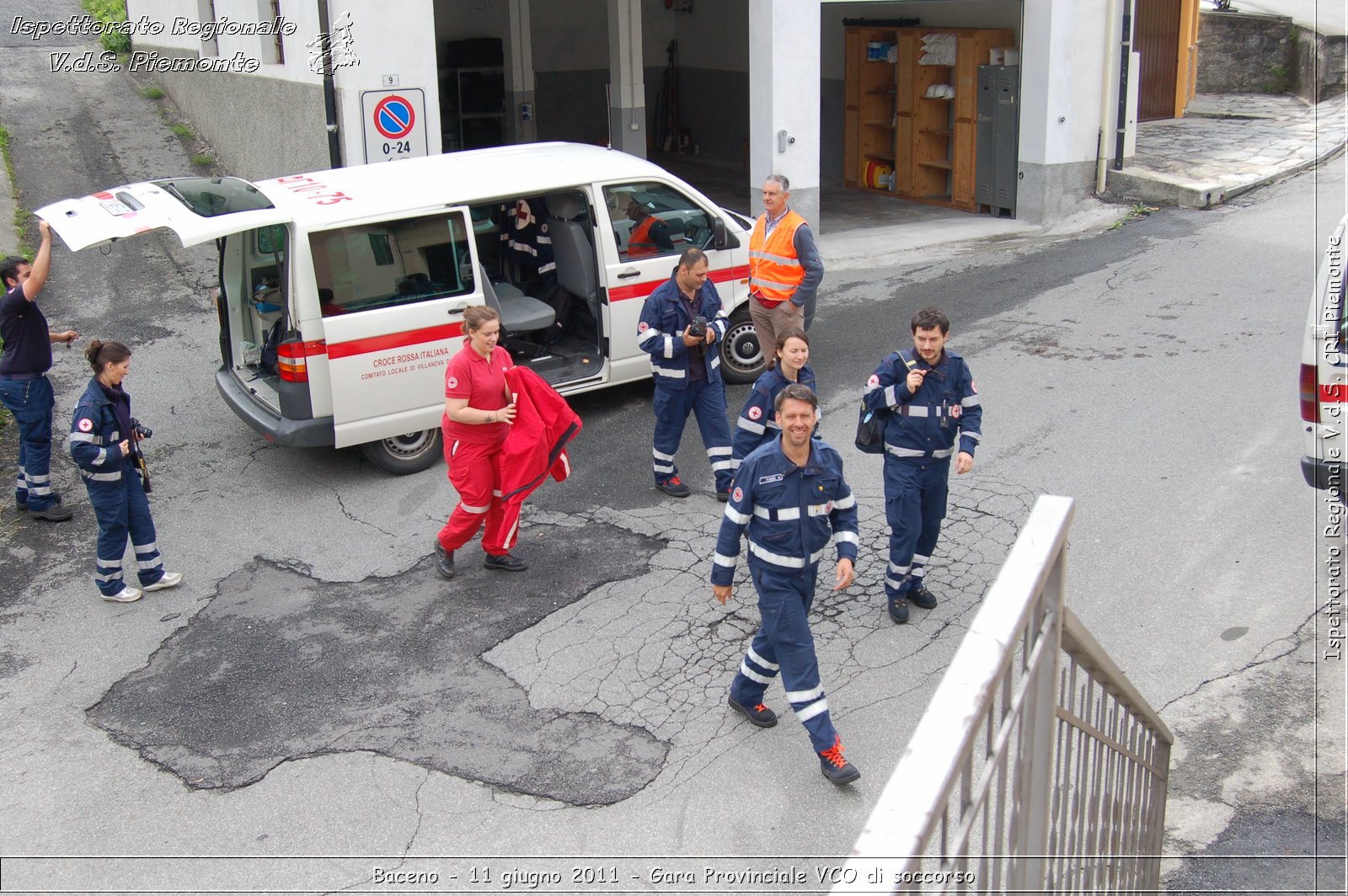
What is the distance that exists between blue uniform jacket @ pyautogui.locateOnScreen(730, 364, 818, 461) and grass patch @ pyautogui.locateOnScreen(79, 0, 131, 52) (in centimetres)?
2004

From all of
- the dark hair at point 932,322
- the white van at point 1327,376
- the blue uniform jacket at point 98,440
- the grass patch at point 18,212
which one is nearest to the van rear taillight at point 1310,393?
the white van at point 1327,376

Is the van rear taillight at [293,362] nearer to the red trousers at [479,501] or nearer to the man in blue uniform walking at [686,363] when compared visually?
the red trousers at [479,501]

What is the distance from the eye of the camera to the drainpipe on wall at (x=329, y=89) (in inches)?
468

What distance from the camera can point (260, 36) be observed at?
14.6 metres

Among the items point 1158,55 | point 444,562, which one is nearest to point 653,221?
point 444,562

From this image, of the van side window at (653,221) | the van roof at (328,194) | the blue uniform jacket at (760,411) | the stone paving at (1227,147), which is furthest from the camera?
the stone paving at (1227,147)

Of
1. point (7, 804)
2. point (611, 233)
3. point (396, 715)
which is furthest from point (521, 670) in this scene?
point (611, 233)

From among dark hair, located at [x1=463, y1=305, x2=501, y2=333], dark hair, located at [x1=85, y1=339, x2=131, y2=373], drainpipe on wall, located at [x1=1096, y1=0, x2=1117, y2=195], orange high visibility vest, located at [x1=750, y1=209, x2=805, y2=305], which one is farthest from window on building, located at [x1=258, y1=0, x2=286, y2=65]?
drainpipe on wall, located at [x1=1096, y1=0, x2=1117, y2=195]

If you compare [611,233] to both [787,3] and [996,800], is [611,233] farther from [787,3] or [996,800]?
[996,800]

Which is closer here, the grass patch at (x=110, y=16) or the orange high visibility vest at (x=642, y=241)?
the orange high visibility vest at (x=642, y=241)

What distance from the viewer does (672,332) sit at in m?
8.12

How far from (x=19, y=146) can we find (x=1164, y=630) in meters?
16.5

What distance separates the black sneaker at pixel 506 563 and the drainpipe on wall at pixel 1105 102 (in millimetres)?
11114

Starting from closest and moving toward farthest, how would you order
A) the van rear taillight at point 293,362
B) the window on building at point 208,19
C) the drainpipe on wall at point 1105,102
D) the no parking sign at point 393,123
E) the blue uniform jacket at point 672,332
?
1. the blue uniform jacket at point 672,332
2. the van rear taillight at point 293,362
3. the no parking sign at point 393,123
4. the drainpipe on wall at point 1105,102
5. the window on building at point 208,19
